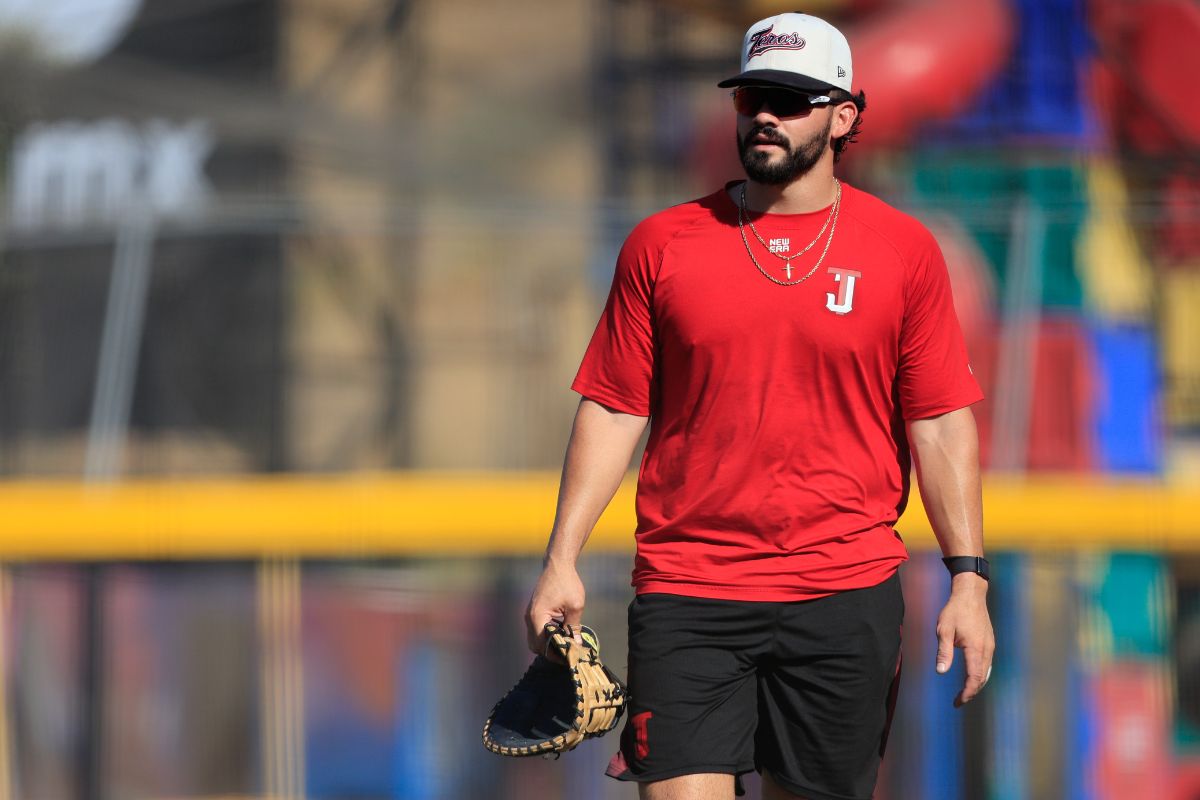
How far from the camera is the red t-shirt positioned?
2928mm

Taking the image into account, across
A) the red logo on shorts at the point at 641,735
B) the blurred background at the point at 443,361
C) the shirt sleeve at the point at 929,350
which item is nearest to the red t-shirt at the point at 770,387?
the shirt sleeve at the point at 929,350

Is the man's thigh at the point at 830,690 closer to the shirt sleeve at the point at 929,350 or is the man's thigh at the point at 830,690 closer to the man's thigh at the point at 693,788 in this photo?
the man's thigh at the point at 693,788

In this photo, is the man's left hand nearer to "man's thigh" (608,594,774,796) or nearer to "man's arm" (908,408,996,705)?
"man's arm" (908,408,996,705)

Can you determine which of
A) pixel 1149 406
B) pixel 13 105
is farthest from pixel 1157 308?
pixel 13 105

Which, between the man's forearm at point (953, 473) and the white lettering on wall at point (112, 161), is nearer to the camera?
the man's forearm at point (953, 473)

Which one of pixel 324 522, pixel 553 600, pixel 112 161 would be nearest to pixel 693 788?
pixel 553 600

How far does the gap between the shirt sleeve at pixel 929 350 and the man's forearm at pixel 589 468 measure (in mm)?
518

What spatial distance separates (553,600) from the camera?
2893 millimetres

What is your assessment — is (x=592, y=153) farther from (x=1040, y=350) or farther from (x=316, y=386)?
(x=1040, y=350)

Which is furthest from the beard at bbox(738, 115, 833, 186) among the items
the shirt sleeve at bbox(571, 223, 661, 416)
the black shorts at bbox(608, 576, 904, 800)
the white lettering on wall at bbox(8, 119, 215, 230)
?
the white lettering on wall at bbox(8, 119, 215, 230)

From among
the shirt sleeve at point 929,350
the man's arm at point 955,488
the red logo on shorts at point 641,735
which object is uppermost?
the shirt sleeve at point 929,350

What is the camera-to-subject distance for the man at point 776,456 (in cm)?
292

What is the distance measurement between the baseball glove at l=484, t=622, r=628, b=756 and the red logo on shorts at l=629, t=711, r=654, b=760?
4cm

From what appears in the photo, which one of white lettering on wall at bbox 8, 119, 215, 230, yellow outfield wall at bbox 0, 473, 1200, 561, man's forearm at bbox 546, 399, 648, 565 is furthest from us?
white lettering on wall at bbox 8, 119, 215, 230
